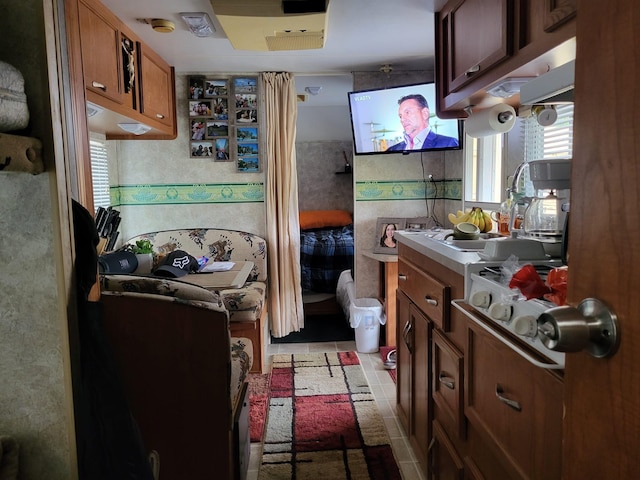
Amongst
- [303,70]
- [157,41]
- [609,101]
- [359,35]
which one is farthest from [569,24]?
[303,70]

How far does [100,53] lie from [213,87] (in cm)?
161

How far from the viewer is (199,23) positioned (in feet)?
9.07

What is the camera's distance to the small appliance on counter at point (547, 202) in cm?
153

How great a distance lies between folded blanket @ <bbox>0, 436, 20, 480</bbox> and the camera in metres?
1.04

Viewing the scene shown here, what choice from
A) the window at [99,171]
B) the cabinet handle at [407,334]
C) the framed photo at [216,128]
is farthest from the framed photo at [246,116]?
the cabinet handle at [407,334]

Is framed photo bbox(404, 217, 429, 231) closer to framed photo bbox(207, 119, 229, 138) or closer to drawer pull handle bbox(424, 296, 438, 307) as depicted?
framed photo bbox(207, 119, 229, 138)

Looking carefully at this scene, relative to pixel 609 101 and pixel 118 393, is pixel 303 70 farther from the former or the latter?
pixel 609 101

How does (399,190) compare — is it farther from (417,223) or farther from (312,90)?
(312,90)

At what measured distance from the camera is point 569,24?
1287 millimetres

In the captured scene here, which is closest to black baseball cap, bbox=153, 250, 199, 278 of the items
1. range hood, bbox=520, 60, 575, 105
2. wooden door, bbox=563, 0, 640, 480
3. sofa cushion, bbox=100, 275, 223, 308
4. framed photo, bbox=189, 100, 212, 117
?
sofa cushion, bbox=100, 275, 223, 308

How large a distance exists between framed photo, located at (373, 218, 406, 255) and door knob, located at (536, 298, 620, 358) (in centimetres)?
337

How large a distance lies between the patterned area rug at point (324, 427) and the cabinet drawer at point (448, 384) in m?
0.63

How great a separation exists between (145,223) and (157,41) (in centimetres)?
156

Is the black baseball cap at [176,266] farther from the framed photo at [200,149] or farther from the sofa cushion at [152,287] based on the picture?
the framed photo at [200,149]
